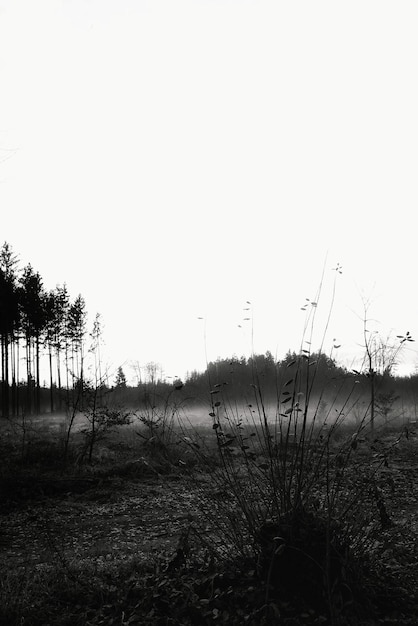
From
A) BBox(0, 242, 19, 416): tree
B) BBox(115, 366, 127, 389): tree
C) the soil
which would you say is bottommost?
the soil

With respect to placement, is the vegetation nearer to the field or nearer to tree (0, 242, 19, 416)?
→ the field

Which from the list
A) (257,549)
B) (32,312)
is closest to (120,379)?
(257,549)

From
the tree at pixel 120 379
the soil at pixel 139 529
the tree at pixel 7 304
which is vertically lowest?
the soil at pixel 139 529

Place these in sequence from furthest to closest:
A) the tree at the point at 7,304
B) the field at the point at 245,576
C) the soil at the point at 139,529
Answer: the tree at the point at 7,304 < the soil at the point at 139,529 < the field at the point at 245,576

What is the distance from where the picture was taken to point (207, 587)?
3152mm

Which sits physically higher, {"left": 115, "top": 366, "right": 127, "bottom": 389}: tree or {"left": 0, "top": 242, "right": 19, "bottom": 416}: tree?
{"left": 0, "top": 242, "right": 19, "bottom": 416}: tree

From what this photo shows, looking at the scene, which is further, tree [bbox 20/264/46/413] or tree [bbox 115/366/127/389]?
tree [bbox 20/264/46/413]

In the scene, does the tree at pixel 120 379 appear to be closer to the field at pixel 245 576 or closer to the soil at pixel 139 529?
the soil at pixel 139 529

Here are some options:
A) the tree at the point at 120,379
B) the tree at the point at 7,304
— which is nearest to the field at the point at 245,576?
the tree at the point at 120,379

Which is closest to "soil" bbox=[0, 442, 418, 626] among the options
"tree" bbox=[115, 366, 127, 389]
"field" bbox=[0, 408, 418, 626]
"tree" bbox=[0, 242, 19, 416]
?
"field" bbox=[0, 408, 418, 626]

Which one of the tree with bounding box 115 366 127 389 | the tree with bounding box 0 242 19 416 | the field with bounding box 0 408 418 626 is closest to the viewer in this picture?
the field with bounding box 0 408 418 626

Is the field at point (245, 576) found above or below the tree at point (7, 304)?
below

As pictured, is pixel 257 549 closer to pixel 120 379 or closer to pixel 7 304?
pixel 120 379

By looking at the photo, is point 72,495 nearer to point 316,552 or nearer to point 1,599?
point 1,599
